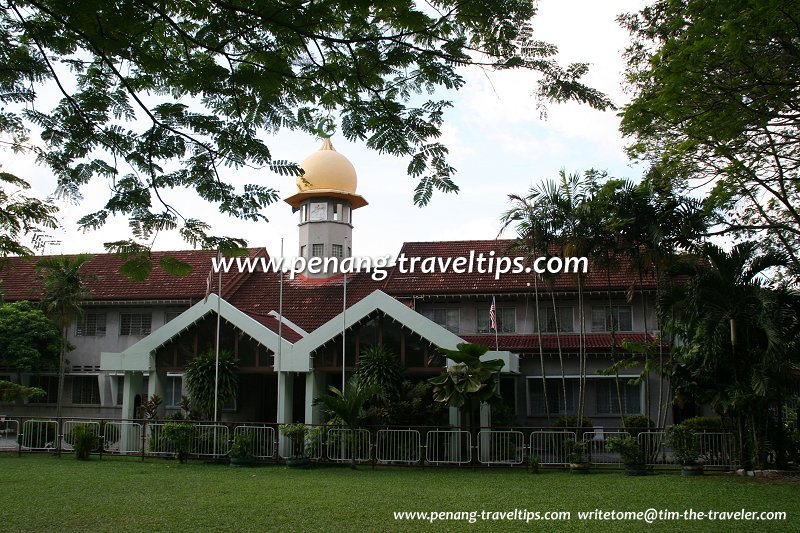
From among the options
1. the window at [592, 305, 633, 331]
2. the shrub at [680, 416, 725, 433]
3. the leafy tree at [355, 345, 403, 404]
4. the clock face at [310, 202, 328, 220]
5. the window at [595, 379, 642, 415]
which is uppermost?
the clock face at [310, 202, 328, 220]

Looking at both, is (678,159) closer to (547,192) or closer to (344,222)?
(547,192)

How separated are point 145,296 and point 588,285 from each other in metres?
17.5

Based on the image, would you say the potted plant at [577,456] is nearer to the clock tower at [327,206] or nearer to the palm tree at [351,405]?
the palm tree at [351,405]

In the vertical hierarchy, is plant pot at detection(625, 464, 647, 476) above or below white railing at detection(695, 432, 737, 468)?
below

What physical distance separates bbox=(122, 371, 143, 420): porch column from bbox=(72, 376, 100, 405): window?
23.0 feet

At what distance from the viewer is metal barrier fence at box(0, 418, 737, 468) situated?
66.8 ft

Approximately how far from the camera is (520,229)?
79.0ft

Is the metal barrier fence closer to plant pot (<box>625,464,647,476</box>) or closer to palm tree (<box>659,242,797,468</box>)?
plant pot (<box>625,464,647,476</box>)

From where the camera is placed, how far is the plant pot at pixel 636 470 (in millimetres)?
19172

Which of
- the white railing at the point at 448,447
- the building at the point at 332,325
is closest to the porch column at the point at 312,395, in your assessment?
the building at the point at 332,325

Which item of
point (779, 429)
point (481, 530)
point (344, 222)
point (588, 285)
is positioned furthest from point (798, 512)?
point (344, 222)

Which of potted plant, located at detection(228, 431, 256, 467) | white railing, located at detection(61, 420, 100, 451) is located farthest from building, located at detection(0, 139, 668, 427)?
potted plant, located at detection(228, 431, 256, 467)

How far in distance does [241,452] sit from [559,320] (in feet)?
43.6

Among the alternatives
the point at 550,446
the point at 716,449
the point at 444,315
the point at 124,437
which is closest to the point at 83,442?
the point at 124,437
